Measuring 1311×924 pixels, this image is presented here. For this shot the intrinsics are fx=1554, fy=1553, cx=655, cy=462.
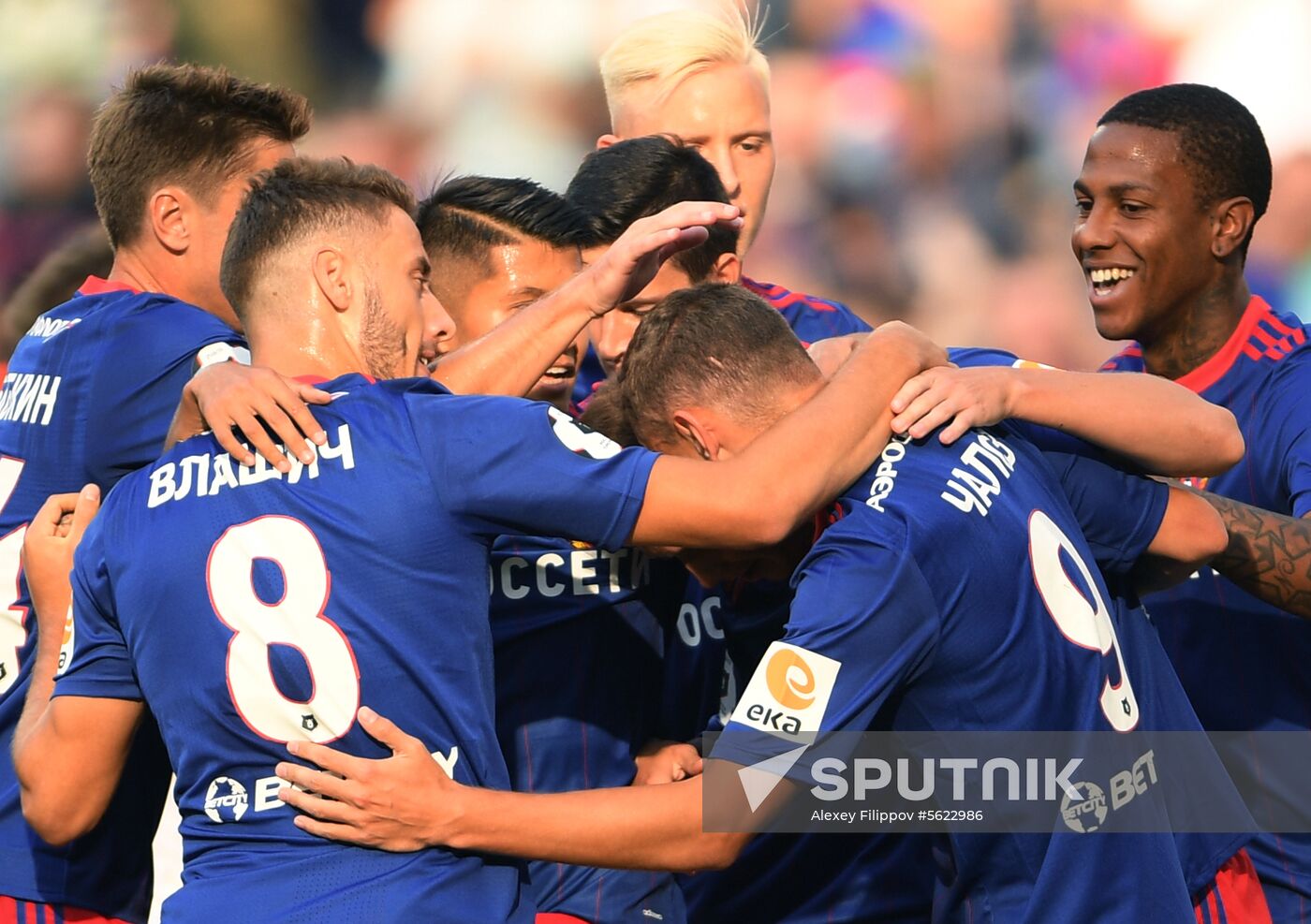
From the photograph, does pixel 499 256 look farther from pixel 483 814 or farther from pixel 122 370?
pixel 483 814

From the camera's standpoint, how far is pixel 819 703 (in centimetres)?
275

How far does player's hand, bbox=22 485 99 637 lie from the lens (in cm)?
327

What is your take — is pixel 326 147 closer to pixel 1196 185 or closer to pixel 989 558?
pixel 1196 185

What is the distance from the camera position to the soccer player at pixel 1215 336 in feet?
13.1

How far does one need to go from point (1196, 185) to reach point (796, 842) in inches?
84.7

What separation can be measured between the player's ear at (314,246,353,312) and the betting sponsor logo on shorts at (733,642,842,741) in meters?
1.06

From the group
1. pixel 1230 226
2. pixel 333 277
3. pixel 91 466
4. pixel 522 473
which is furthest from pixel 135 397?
pixel 1230 226

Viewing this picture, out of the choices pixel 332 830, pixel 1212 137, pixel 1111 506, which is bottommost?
pixel 332 830

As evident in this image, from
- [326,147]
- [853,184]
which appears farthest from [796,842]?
[326,147]

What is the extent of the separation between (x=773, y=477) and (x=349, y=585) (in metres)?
0.77

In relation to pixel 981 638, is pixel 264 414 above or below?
above

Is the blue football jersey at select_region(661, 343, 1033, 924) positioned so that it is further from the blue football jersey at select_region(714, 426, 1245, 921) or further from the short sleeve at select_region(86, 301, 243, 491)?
the short sleeve at select_region(86, 301, 243, 491)

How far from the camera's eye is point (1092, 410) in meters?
3.12

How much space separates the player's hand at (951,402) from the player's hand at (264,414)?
110 cm
